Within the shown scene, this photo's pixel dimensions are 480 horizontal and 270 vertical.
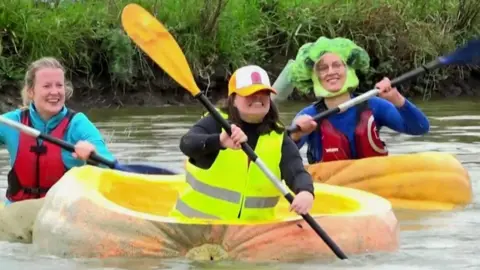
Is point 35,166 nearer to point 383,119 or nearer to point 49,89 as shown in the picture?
point 49,89

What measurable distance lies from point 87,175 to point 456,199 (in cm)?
224

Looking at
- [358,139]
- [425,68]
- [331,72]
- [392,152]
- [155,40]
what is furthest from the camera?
[392,152]

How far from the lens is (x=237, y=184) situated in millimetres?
5414

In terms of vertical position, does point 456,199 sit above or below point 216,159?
below

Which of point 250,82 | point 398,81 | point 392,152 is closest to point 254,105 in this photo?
point 250,82

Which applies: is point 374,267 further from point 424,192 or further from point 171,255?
point 424,192

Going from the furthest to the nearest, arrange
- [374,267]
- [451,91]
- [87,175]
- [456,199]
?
1. [451,91]
2. [456,199]
3. [87,175]
4. [374,267]

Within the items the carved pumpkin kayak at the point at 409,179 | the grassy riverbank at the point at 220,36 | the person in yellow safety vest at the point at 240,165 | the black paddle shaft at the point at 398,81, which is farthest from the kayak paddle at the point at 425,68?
the grassy riverbank at the point at 220,36

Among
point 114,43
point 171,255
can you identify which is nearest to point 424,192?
point 171,255

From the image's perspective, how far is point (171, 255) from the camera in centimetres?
523

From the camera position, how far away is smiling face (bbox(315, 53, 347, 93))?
711 cm

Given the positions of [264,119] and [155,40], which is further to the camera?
[155,40]

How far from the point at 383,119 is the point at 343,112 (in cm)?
24

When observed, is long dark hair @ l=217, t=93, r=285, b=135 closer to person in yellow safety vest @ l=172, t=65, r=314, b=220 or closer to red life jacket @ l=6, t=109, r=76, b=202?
person in yellow safety vest @ l=172, t=65, r=314, b=220
